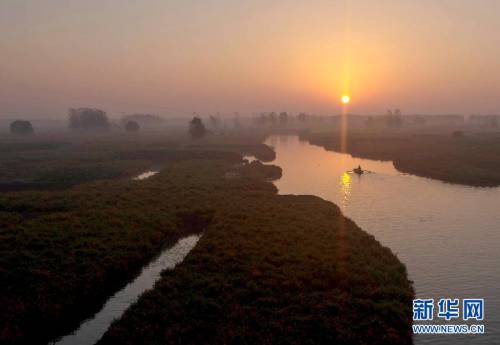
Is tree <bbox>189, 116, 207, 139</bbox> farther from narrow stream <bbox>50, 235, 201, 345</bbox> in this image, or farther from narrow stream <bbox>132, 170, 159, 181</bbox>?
narrow stream <bbox>50, 235, 201, 345</bbox>

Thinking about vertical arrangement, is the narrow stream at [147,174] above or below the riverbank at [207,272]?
above

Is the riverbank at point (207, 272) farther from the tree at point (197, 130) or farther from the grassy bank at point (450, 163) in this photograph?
the tree at point (197, 130)

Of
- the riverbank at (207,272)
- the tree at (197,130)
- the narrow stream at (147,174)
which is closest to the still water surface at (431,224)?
the riverbank at (207,272)

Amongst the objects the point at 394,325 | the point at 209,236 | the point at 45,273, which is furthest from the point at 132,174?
the point at 394,325

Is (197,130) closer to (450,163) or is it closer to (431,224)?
(450,163)

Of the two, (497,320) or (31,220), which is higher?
(31,220)

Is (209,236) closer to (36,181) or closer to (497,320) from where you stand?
(497,320)
